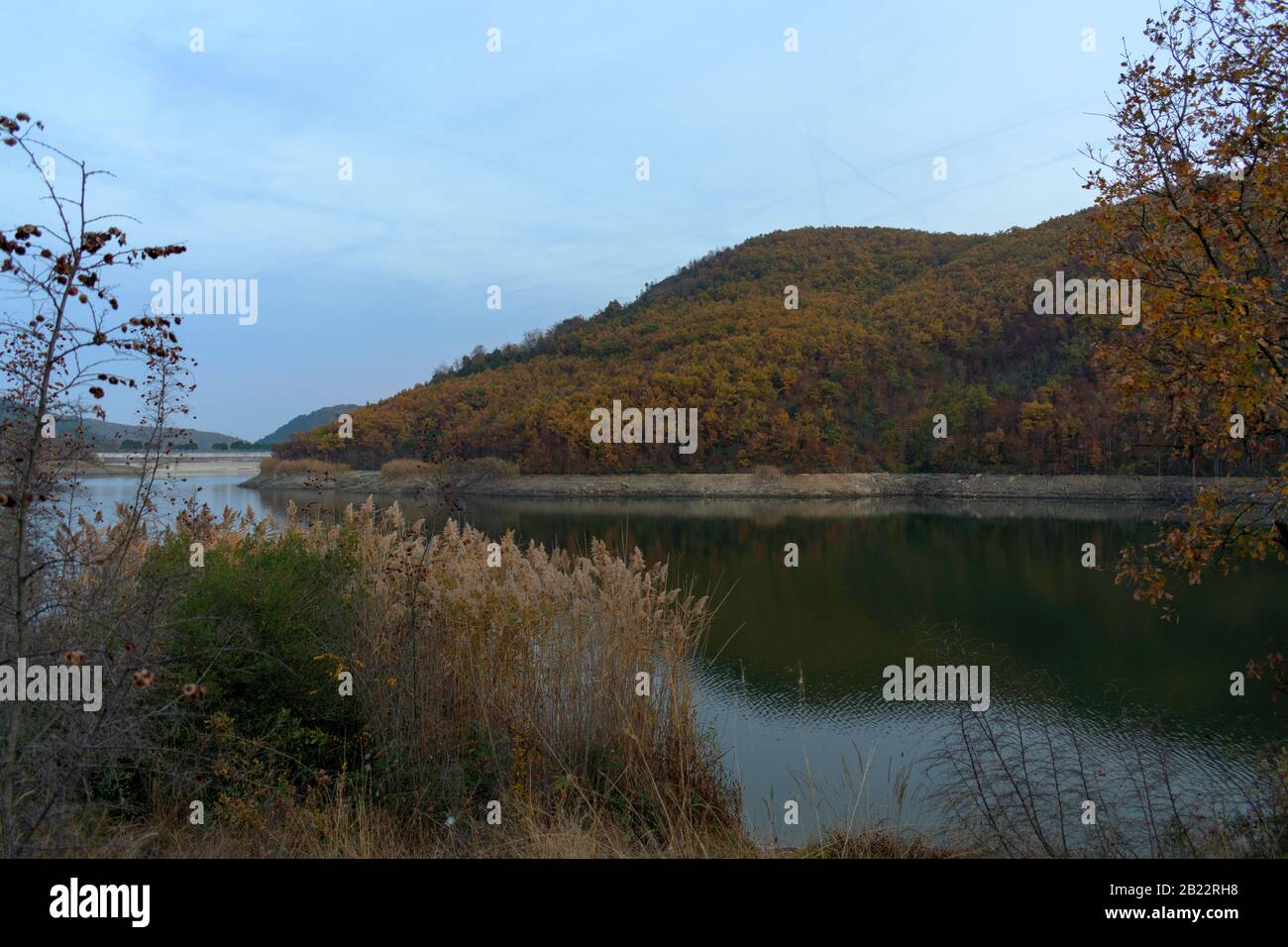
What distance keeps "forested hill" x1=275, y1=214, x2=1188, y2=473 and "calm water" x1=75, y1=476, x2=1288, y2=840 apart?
23.2 metres

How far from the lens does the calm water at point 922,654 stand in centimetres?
749

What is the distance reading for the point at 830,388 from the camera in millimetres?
57781

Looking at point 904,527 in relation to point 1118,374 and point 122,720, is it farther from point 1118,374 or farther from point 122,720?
point 122,720

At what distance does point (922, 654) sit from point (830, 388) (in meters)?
47.0

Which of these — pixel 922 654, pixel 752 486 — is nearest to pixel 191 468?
pixel 752 486

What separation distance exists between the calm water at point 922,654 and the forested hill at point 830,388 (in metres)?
23.2

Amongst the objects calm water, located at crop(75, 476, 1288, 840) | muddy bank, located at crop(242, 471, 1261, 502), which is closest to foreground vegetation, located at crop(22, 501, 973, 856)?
calm water, located at crop(75, 476, 1288, 840)

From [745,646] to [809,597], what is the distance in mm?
4549

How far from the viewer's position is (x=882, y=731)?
8.77 m

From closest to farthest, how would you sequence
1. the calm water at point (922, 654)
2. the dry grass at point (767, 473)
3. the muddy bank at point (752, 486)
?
the calm water at point (922, 654) → the muddy bank at point (752, 486) → the dry grass at point (767, 473)
